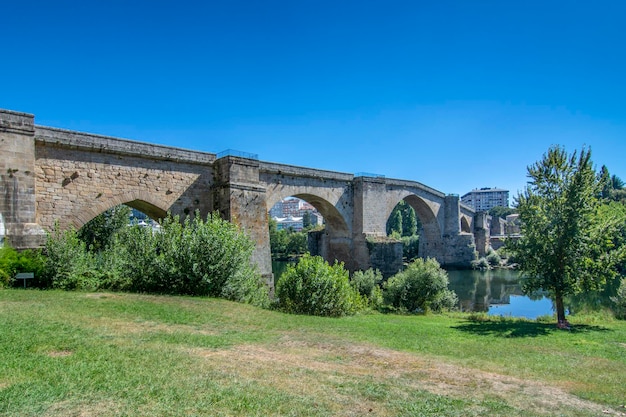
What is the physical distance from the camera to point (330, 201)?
83.3 feet

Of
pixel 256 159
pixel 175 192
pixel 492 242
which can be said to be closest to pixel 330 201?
pixel 256 159

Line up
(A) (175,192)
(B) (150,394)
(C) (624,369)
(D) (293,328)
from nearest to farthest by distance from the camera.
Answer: (B) (150,394), (C) (624,369), (D) (293,328), (A) (175,192)

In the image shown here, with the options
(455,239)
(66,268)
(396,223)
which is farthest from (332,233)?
(396,223)

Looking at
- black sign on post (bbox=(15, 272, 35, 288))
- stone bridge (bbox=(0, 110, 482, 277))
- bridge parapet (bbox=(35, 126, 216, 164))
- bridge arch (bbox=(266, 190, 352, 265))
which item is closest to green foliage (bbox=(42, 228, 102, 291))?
black sign on post (bbox=(15, 272, 35, 288))

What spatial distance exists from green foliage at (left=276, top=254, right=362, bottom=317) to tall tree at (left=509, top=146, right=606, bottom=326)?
5992mm

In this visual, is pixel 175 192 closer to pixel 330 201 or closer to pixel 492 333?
pixel 330 201

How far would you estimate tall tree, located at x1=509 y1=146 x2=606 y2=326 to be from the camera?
12.5 m

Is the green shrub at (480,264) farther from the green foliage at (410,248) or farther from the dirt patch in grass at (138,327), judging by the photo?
the dirt patch in grass at (138,327)

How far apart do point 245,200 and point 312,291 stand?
583cm

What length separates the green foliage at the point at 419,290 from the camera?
20.3 meters

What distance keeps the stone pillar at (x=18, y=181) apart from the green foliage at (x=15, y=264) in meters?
0.68

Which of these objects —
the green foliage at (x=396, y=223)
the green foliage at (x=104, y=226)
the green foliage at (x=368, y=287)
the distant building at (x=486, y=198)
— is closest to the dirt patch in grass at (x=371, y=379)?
the green foliage at (x=368, y=287)

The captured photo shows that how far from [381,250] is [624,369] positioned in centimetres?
1792

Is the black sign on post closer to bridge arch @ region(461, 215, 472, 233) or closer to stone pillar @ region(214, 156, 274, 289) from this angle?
stone pillar @ region(214, 156, 274, 289)
